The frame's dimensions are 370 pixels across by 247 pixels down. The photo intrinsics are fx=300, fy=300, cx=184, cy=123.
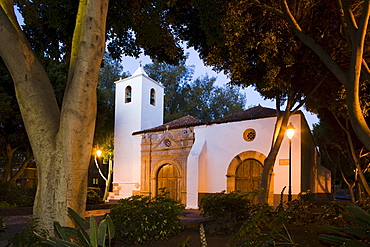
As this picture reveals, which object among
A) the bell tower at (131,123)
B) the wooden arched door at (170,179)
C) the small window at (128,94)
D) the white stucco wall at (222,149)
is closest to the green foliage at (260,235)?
the white stucco wall at (222,149)

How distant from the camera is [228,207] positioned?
7.92 m

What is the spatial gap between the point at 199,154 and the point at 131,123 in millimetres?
6078

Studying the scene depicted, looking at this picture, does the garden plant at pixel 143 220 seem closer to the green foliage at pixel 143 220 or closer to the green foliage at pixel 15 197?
the green foliage at pixel 143 220

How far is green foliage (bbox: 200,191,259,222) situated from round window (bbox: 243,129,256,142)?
6.42 meters

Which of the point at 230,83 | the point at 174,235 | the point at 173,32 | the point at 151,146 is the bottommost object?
the point at 174,235

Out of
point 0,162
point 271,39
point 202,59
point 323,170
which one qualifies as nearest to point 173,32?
point 202,59

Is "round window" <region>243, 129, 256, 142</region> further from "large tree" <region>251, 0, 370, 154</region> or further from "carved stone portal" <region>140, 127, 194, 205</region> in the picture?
"large tree" <region>251, 0, 370, 154</region>

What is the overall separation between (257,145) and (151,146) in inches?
255

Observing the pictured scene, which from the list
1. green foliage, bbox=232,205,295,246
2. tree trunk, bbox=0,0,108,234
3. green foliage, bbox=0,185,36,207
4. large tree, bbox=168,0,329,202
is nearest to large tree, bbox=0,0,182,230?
tree trunk, bbox=0,0,108,234

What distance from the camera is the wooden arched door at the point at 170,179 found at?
53.9 feet

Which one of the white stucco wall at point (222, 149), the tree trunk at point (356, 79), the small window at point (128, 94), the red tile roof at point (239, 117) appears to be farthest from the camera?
the small window at point (128, 94)

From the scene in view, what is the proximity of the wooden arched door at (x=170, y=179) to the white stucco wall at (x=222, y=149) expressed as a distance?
Result: 1.21m

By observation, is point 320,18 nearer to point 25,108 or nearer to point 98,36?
point 98,36

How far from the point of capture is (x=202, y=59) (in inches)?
381
